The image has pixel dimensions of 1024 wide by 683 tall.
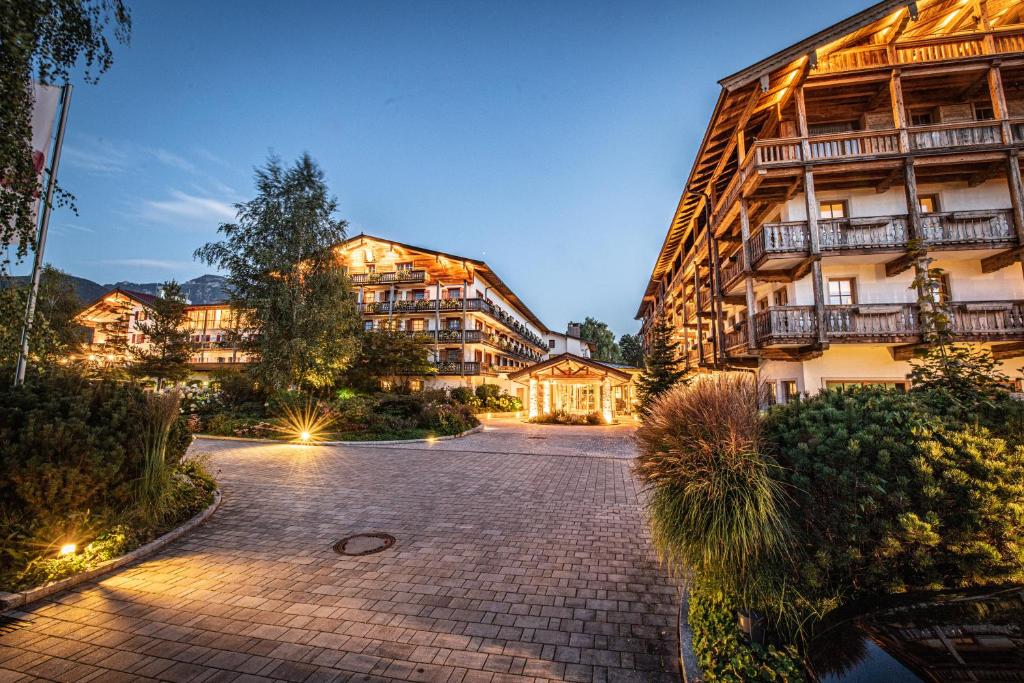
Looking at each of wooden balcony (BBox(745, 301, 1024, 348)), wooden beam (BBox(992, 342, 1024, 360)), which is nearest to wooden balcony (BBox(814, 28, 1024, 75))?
wooden balcony (BBox(745, 301, 1024, 348))

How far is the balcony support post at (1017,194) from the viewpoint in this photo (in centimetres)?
1188

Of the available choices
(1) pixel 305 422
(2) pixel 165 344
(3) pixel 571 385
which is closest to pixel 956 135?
(3) pixel 571 385

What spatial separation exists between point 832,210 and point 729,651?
15706mm

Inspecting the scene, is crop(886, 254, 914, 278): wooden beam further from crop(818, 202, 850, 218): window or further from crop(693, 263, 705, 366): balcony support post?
crop(693, 263, 705, 366): balcony support post

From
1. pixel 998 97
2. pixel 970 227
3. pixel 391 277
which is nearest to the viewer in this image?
pixel 970 227

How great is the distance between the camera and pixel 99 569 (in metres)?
4.77

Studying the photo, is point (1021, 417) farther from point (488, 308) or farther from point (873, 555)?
point (488, 308)

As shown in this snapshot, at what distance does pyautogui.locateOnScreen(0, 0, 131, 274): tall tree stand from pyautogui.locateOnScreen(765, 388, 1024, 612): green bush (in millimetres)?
8391

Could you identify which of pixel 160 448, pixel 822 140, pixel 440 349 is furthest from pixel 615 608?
pixel 440 349

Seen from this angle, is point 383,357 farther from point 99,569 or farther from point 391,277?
point 99,569

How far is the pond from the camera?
6.11ft

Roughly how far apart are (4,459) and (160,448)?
1.63m

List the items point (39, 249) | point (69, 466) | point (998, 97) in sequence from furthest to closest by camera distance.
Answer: point (998, 97)
point (39, 249)
point (69, 466)

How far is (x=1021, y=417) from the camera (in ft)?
10.4
